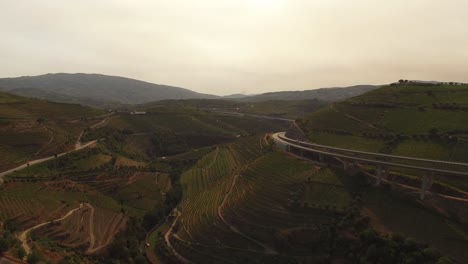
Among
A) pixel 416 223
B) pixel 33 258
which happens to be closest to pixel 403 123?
pixel 416 223

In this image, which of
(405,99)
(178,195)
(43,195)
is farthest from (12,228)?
(405,99)

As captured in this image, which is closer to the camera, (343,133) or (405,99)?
(343,133)

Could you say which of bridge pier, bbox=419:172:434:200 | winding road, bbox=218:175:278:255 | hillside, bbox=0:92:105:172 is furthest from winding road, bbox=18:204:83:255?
bridge pier, bbox=419:172:434:200

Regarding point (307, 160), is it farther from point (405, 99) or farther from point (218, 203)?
point (405, 99)

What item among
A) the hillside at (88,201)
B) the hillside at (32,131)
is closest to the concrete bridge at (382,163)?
the hillside at (88,201)

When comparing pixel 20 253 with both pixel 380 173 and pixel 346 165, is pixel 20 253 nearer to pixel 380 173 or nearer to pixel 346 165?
pixel 346 165

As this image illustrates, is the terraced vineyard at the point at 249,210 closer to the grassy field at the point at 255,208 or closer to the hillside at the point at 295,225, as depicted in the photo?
the grassy field at the point at 255,208
